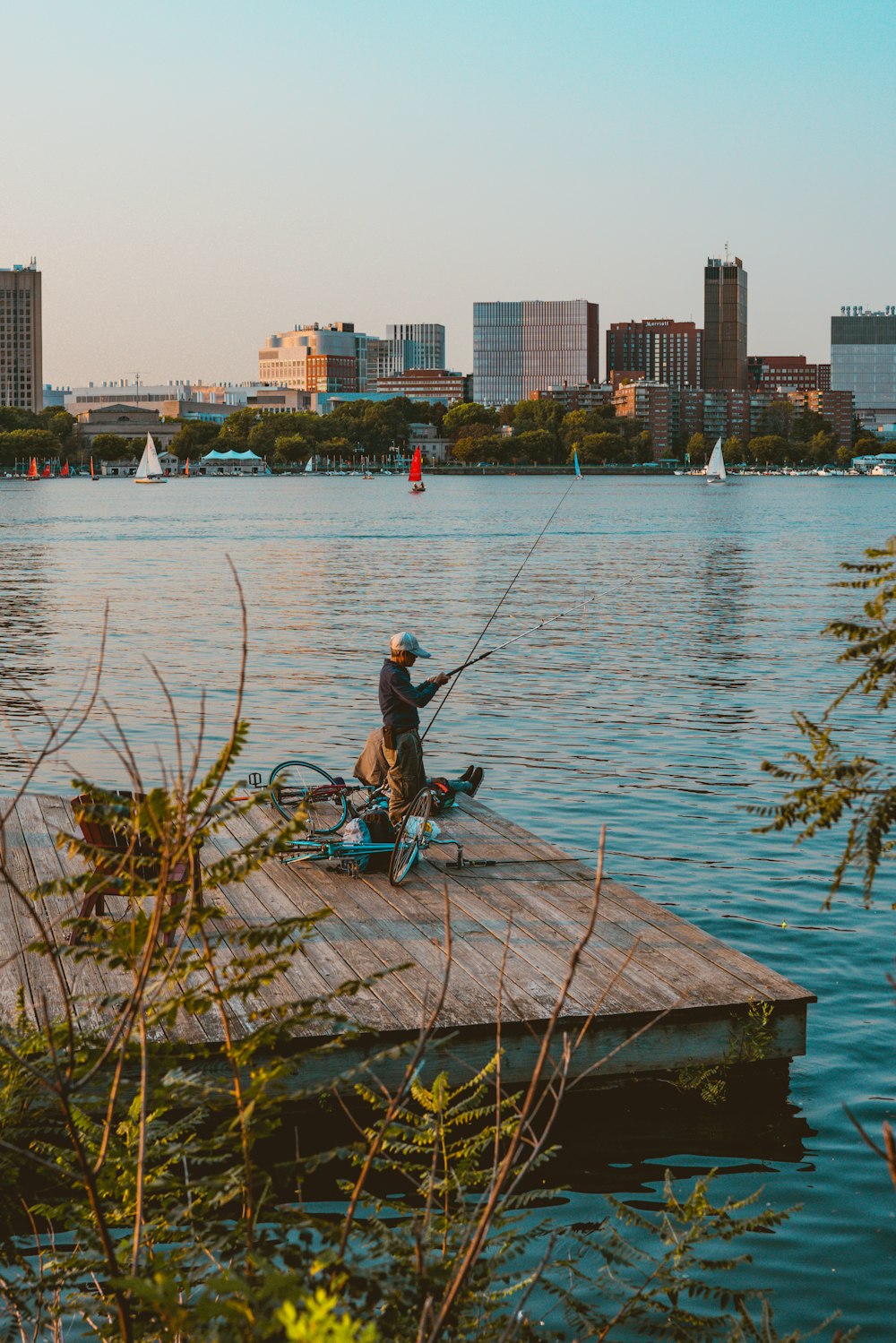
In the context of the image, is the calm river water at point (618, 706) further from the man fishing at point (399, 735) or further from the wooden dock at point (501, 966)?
the man fishing at point (399, 735)

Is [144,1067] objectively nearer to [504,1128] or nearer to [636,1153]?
[504,1128]

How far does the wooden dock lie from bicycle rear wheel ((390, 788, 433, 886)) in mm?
114

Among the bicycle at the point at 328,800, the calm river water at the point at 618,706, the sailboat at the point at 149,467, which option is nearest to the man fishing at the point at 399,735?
the bicycle at the point at 328,800

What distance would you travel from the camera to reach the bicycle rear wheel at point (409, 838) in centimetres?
1041

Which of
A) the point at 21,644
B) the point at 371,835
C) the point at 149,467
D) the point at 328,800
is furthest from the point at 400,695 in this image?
the point at 149,467

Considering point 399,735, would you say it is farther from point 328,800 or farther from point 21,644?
point 21,644

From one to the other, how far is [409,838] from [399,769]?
559 millimetres

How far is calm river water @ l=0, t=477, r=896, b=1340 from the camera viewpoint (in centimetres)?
804

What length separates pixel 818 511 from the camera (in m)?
120

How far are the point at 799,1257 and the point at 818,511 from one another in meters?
117

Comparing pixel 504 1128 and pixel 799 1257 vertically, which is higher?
pixel 504 1128

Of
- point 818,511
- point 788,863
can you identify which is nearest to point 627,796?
point 788,863

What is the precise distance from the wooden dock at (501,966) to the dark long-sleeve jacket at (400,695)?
1.06 meters

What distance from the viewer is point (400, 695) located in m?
10.5
